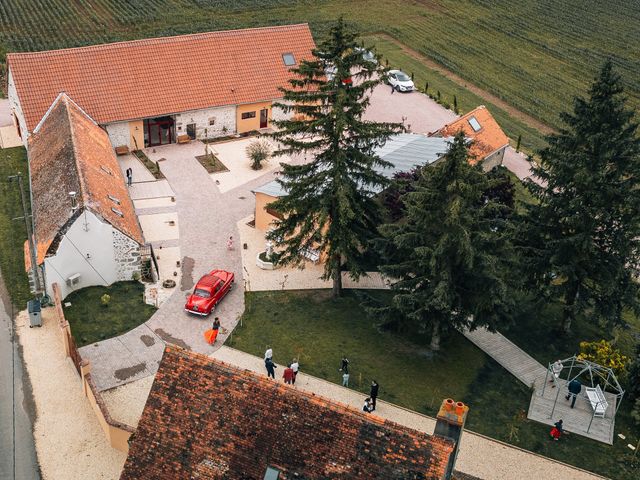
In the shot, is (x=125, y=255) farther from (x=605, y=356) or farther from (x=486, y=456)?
(x=605, y=356)

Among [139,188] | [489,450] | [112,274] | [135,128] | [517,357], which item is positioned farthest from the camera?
[135,128]

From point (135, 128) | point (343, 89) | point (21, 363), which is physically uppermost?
point (343, 89)

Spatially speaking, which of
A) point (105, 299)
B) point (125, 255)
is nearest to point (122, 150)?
point (125, 255)

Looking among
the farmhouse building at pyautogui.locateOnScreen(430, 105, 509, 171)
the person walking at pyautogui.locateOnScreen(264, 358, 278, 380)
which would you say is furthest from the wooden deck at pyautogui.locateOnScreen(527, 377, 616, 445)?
the farmhouse building at pyautogui.locateOnScreen(430, 105, 509, 171)

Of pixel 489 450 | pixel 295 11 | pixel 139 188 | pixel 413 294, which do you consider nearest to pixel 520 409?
pixel 489 450

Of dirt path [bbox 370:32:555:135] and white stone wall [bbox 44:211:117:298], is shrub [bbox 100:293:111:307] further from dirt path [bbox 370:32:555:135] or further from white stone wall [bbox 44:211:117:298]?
dirt path [bbox 370:32:555:135]

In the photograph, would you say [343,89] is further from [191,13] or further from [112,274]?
[191,13]

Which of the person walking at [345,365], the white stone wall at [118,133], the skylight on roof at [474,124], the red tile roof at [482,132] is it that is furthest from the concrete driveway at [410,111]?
the person walking at [345,365]
